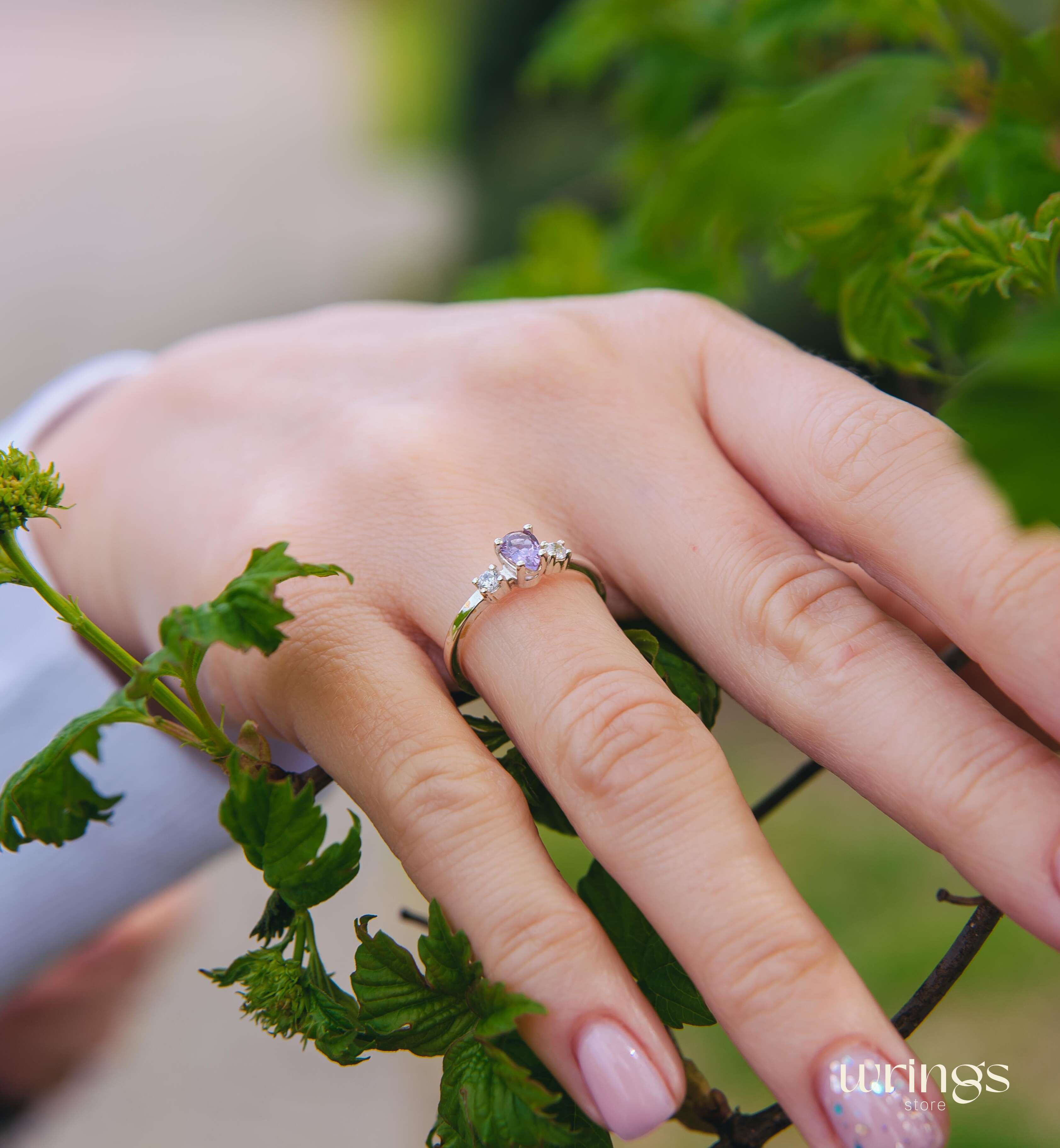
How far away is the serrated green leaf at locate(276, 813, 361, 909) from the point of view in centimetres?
58

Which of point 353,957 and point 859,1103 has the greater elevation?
point 353,957

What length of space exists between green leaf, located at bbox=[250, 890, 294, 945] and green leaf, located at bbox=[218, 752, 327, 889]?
5 cm

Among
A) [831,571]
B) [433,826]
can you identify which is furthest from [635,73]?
[433,826]

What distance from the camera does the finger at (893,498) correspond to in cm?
65

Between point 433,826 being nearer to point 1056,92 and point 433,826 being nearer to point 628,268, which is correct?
point 1056,92

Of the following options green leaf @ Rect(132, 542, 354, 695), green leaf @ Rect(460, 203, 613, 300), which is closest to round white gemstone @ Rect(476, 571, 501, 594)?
green leaf @ Rect(132, 542, 354, 695)

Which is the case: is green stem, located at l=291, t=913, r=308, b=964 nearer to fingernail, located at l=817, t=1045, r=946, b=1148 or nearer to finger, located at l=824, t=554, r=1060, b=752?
fingernail, located at l=817, t=1045, r=946, b=1148

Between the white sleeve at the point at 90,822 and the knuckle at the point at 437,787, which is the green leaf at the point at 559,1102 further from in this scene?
the white sleeve at the point at 90,822

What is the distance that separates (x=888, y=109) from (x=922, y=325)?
0.27m

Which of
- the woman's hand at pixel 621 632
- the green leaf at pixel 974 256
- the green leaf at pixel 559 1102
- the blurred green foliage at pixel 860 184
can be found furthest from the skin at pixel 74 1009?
the green leaf at pixel 974 256

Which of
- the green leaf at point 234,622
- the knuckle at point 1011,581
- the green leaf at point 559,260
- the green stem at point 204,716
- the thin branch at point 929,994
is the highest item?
the green leaf at point 559,260

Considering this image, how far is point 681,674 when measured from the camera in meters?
0.81

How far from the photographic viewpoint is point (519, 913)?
634mm

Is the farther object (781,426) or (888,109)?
(781,426)
